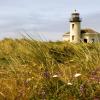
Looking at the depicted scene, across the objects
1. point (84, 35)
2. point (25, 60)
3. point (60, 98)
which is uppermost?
point (84, 35)

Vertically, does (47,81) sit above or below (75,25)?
below

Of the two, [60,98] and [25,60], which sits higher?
[25,60]

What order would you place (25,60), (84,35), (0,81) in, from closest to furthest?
(0,81) < (25,60) < (84,35)

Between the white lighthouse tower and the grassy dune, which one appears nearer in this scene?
the grassy dune

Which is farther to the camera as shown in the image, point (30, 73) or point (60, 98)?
point (30, 73)

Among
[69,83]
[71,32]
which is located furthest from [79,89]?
Result: [71,32]

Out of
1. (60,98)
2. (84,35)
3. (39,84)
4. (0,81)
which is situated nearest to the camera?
(60,98)

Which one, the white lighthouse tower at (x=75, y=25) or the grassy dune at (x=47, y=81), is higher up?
the white lighthouse tower at (x=75, y=25)

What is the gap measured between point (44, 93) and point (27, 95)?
21 cm

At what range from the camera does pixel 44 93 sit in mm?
4539

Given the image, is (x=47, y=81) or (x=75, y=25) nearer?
(x=47, y=81)

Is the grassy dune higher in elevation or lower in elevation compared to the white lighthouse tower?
lower

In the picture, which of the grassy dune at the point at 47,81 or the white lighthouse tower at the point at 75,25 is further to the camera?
the white lighthouse tower at the point at 75,25

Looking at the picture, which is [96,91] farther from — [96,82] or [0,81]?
[0,81]
